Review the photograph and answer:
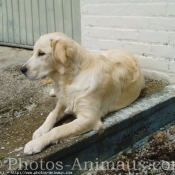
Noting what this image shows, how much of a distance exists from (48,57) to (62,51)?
0.16m

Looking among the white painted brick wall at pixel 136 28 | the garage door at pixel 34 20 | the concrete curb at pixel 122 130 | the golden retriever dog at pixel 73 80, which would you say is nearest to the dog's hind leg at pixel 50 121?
the golden retriever dog at pixel 73 80

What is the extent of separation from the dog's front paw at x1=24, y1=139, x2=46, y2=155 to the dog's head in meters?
0.71

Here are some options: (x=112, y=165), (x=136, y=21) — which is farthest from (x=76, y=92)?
(x=136, y=21)

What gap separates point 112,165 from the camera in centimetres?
311

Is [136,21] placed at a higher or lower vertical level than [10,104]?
higher

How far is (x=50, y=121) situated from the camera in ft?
10.3

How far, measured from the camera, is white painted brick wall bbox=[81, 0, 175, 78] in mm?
4145

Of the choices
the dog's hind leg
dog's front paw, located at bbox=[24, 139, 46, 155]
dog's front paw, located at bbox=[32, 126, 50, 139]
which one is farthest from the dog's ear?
dog's front paw, located at bbox=[24, 139, 46, 155]

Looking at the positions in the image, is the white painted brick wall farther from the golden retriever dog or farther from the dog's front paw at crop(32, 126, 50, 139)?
the dog's front paw at crop(32, 126, 50, 139)

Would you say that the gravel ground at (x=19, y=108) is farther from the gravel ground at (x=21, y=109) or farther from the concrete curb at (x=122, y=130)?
the concrete curb at (x=122, y=130)

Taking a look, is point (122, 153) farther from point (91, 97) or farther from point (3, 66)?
point (3, 66)

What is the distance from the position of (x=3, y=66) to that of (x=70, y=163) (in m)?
3.35

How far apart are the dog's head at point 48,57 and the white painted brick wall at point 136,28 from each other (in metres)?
1.59

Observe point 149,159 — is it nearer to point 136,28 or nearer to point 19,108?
point 19,108
